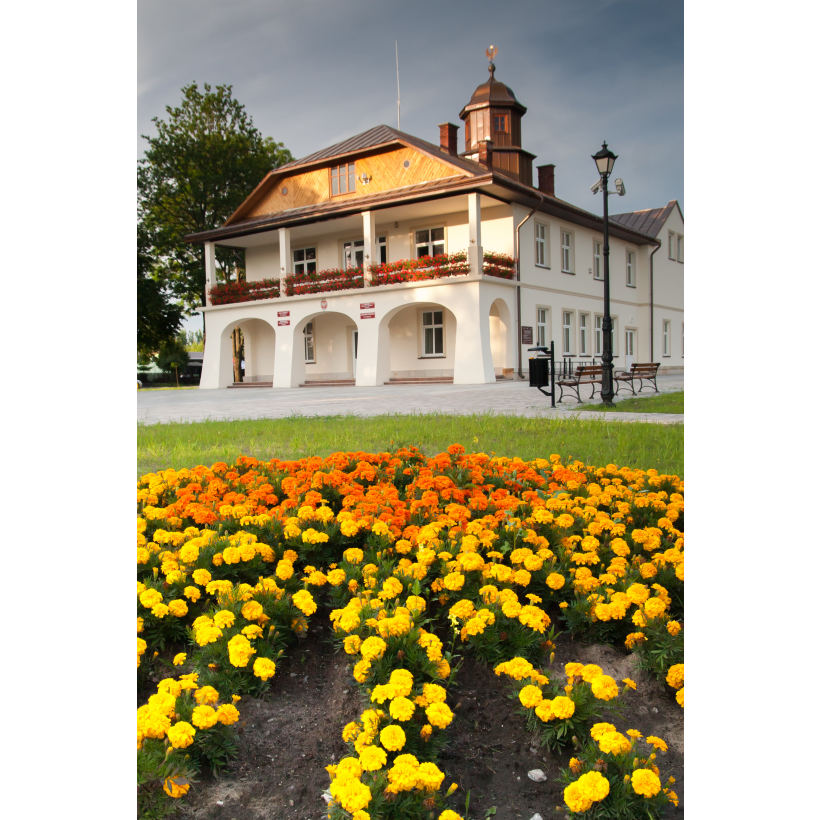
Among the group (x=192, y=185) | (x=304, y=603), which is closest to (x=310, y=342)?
(x=192, y=185)

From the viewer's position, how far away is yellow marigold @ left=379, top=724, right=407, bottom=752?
126 centimetres

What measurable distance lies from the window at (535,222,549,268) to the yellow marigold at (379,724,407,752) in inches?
769

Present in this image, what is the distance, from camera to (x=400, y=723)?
1.42m

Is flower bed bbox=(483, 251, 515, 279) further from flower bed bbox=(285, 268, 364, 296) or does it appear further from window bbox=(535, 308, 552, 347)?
flower bed bbox=(285, 268, 364, 296)

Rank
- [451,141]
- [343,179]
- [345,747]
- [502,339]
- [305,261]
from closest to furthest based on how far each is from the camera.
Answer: [345,747]
[502,339]
[451,141]
[343,179]
[305,261]

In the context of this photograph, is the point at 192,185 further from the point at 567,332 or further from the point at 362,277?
the point at 567,332

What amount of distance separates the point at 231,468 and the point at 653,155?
2.59 m

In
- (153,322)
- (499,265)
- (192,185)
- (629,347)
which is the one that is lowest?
(153,322)

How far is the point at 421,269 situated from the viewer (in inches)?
721

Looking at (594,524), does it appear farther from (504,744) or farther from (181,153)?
(181,153)

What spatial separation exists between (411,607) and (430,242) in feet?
64.9

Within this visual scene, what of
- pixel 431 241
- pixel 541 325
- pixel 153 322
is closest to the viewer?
pixel 153 322
